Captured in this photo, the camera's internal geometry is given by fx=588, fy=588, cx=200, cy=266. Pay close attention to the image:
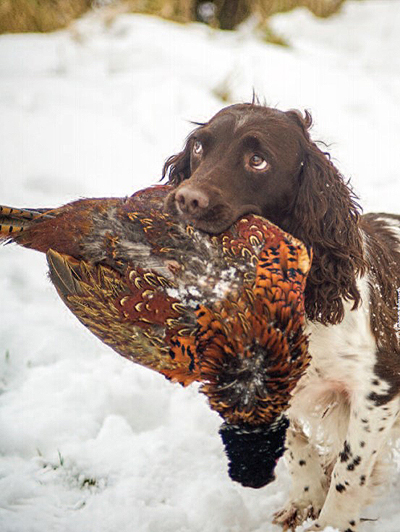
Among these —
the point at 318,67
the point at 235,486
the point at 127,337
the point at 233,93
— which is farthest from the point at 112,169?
the point at 318,67

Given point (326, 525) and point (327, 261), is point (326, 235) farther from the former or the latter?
point (326, 525)

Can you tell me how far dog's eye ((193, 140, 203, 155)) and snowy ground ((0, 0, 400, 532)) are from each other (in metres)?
0.14

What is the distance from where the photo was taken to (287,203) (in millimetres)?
1874

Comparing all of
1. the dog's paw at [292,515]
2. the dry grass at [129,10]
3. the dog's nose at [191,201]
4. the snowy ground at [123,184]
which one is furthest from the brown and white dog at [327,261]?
the dry grass at [129,10]

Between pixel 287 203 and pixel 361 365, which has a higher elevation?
pixel 287 203

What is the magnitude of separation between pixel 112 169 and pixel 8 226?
120 inches

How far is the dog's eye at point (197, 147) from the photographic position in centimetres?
197

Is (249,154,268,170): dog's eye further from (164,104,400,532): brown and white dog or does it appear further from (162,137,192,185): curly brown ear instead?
(162,137,192,185): curly brown ear

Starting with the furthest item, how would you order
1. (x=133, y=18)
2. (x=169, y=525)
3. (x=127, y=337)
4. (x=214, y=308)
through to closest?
(x=133, y=18) → (x=169, y=525) → (x=127, y=337) → (x=214, y=308)

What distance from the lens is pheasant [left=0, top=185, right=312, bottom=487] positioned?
4.47 ft

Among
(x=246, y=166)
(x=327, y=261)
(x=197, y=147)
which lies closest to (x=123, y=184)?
(x=197, y=147)

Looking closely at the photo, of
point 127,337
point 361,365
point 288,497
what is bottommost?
point 288,497

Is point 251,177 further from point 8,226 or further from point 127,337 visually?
point 8,226

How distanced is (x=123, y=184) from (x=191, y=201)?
10.1ft
